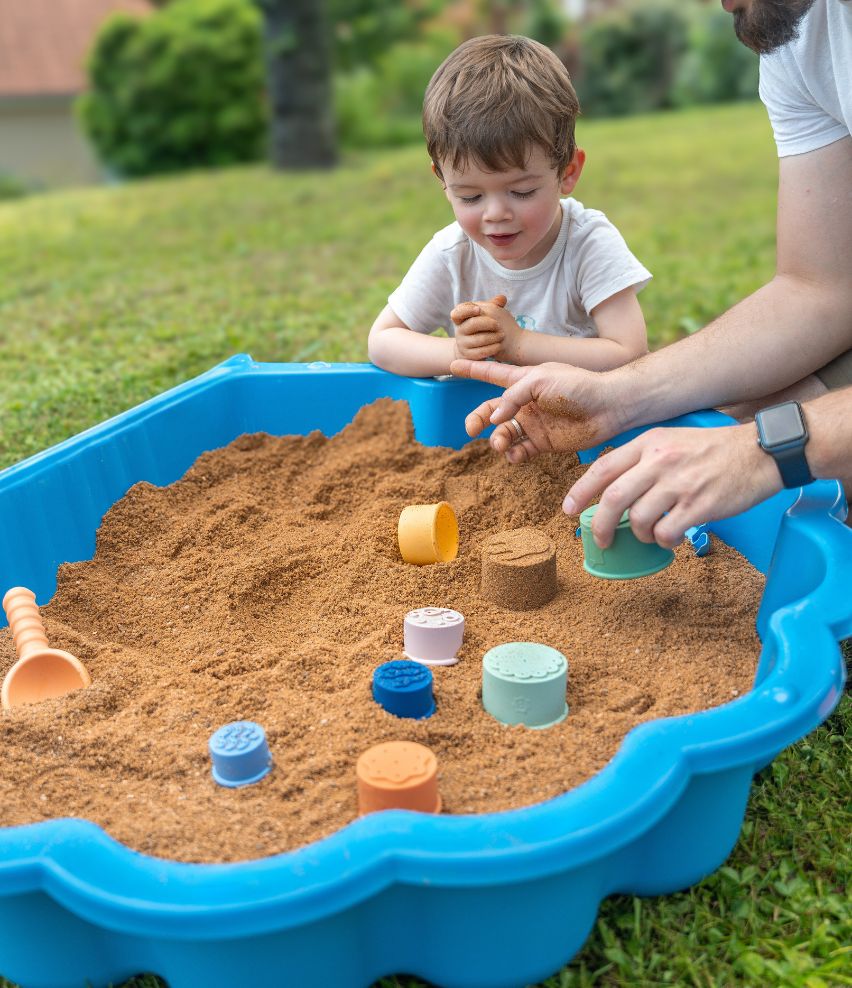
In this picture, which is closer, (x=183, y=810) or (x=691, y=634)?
(x=183, y=810)

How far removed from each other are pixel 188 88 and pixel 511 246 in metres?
9.44

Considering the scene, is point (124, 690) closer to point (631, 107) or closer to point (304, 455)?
point (304, 455)

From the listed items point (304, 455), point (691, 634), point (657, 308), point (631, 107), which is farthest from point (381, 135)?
point (691, 634)

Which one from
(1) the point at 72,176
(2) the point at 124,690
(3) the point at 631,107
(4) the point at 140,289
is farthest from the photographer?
(1) the point at 72,176

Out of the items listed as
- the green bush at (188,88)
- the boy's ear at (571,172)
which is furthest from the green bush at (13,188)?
the boy's ear at (571,172)

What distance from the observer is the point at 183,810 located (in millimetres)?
1145

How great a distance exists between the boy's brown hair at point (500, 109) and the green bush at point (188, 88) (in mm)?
8675

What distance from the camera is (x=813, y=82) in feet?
5.42

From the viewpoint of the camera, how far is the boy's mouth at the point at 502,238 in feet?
5.84

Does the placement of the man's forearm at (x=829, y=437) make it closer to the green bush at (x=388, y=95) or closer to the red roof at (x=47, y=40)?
the green bush at (x=388, y=95)

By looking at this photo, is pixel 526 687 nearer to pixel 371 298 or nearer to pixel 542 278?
pixel 542 278

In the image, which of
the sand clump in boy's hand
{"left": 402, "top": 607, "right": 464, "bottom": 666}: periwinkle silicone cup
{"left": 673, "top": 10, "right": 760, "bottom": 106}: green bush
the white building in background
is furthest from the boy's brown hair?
the white building in background

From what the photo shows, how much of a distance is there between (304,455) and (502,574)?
Answer: 653mm

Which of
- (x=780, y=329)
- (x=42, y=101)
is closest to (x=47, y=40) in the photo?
(x=42, y=101)
